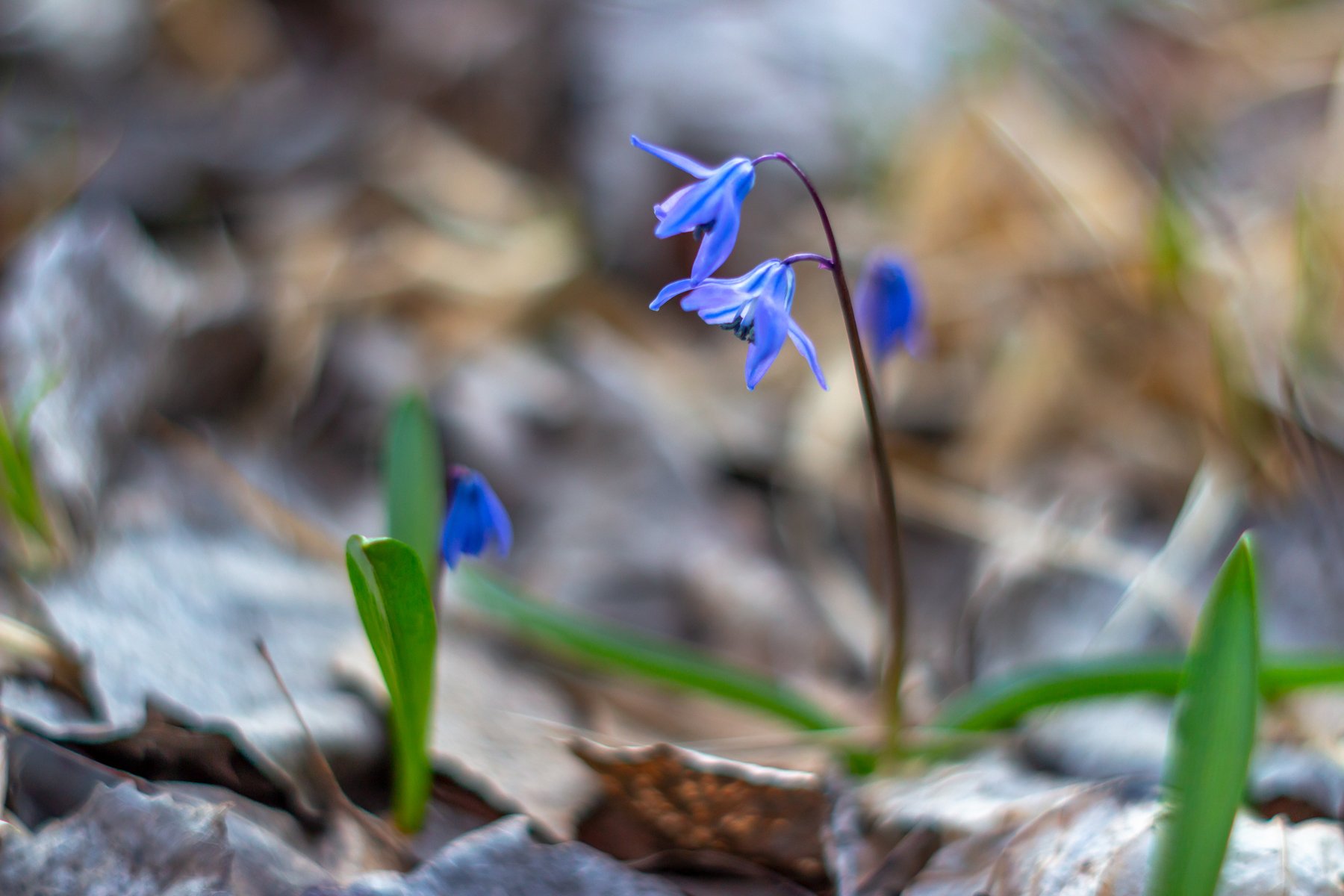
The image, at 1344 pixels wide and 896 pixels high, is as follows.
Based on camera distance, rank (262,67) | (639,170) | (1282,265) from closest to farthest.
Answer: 1. (1282,265)
2. (639,170)
3. (262,67)

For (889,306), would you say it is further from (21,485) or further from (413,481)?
(21,485)

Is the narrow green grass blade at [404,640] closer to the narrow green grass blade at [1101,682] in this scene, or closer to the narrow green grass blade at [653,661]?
the narrow green grass blade at [653,661]

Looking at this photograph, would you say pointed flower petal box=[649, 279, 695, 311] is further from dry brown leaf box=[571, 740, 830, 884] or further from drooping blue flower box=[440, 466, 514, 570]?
dry brown leaf box=[571, 740, 830, 884]

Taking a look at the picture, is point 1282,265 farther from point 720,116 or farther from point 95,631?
point 95,631

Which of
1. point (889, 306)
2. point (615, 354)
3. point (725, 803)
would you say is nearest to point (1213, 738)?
point (725, 803)

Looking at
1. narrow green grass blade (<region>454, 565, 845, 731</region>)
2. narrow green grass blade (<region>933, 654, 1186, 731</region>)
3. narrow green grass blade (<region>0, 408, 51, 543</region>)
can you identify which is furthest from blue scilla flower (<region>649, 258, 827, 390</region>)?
narrow green grass blade (<region>0, 408, 51, 543</region>)

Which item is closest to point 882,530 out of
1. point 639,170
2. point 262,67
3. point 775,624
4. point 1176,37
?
point 775,624
